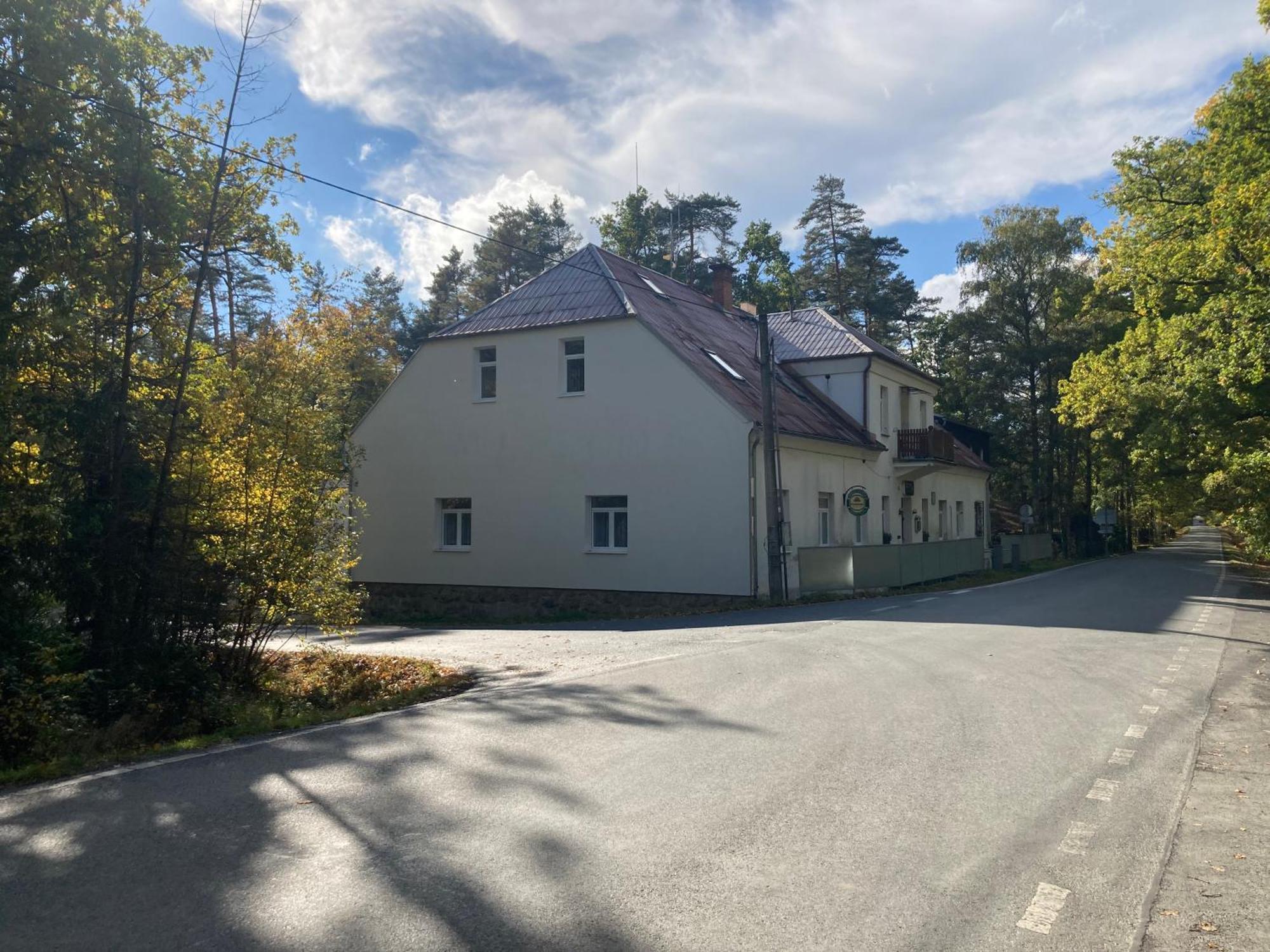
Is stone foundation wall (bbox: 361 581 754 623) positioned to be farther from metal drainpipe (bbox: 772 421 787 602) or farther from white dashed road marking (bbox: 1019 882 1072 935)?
white dashed road marking (bbox: 1019 882 1072 935)

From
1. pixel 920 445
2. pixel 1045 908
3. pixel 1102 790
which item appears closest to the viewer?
pixel 1045 908

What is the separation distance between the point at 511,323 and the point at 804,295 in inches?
1417

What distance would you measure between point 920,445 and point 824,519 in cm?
719

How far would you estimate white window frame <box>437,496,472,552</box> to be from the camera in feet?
87.3

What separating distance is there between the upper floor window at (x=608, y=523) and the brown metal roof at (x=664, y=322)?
389 cm

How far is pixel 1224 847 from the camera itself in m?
5.29

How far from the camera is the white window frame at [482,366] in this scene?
26.6 metres

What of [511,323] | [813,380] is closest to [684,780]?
[511,323]

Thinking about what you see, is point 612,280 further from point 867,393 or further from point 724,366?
point 867,393

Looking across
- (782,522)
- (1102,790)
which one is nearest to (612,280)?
(782,522)

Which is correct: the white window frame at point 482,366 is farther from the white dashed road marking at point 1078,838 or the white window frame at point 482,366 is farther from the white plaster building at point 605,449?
the white dashed road marking at point 1078,838

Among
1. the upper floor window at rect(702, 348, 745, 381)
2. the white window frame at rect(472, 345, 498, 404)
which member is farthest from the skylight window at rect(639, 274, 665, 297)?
the white window frame at rect(472, 345, 498, 404)

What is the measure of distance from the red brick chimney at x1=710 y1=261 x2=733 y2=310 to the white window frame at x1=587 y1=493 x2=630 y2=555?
40.8 ft

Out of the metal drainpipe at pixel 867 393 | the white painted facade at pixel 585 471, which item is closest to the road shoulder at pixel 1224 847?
the white painted facade at pixel 585 471
